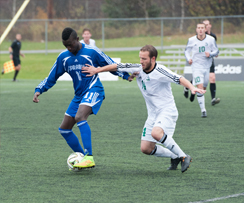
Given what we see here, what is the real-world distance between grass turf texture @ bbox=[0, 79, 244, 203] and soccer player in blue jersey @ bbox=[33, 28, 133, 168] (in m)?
0.43

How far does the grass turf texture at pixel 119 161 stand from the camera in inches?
201

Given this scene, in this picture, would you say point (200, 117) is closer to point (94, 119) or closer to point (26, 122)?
point (94, 119)

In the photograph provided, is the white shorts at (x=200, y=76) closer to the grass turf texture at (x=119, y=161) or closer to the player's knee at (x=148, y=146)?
the grass turf texture at (x=119, y=161)

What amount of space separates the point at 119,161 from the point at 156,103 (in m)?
1.11

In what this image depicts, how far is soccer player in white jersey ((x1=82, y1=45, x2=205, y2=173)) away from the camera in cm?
586

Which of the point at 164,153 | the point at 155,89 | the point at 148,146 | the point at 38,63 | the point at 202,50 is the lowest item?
the point at 38,63

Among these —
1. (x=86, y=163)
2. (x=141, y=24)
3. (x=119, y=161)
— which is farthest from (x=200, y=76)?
(x=141, y=24)

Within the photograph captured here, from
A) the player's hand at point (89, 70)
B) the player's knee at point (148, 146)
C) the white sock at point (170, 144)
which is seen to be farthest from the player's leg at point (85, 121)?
the white sock at point (170, 144)

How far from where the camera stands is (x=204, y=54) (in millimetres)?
11953

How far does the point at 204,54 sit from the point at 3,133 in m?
5.24

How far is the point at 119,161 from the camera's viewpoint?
6742 mm

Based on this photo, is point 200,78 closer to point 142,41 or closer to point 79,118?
point 79,118

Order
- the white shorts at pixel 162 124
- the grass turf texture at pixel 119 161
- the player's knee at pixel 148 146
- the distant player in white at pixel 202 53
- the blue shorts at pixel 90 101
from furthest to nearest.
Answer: the distant player in white at pixel 202 53, the blue shorts at pixel 90 101, the player's knee at pixel 148 146, the white shorts at pixel 162 124, the grass turf texture at pixel 119 161

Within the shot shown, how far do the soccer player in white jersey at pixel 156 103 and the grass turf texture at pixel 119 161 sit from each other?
0.85 ft
